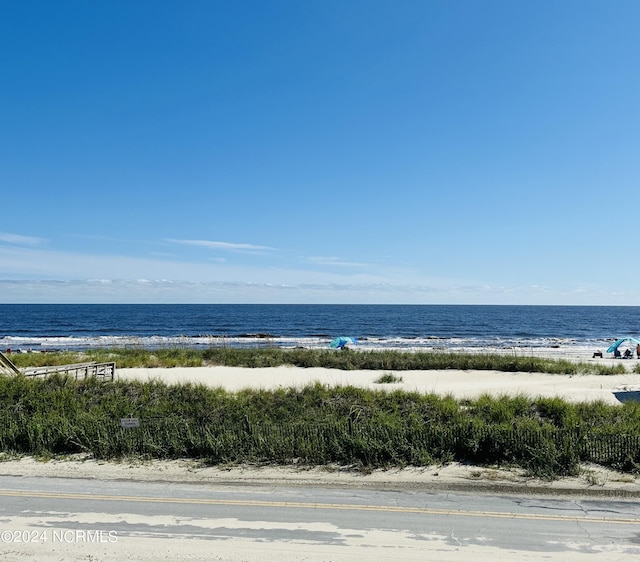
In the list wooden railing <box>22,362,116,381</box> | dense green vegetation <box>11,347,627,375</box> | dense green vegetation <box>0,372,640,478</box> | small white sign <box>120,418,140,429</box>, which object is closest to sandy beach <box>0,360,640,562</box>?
dense green vegetation <box>0,372,640,478</box>

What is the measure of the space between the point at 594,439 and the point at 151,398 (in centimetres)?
1149

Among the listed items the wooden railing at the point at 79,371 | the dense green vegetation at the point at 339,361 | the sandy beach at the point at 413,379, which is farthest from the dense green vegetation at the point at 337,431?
the dense green vegetation at the point at 339,361

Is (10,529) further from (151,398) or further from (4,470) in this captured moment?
(151,398)

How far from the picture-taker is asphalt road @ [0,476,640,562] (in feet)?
21.0

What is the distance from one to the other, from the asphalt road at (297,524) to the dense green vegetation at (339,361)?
20.7 m

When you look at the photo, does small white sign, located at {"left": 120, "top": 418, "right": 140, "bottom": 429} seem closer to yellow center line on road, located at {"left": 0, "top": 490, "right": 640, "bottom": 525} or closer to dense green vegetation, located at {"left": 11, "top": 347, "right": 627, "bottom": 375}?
yellow center line on road, located at {"left": 0, "top": 490, "right": 640, "bottom": 525}

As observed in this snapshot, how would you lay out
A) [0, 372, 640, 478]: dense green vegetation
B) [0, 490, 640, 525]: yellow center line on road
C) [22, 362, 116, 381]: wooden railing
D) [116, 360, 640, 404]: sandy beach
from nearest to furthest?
[0, 490, 640, 525]: yellow center line on road < [0, 372, 640, 478]: dense green vegetation < [22, 362, 116, 381]: wooden railing < [116, 360, 640, 404]: sandy beach

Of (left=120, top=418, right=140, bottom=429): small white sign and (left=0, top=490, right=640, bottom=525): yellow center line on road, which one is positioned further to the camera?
(left=120, top=418, right=140, bottom=429): small white sign

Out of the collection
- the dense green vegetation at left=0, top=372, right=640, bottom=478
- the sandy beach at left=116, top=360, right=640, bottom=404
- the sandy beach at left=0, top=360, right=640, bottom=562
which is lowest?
the sandy beach at left=116, top=360, right=640, bottom=404

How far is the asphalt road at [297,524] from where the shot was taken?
639 cm

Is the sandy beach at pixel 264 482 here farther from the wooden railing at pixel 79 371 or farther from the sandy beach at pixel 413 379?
the sandy beach at pixel 413 379

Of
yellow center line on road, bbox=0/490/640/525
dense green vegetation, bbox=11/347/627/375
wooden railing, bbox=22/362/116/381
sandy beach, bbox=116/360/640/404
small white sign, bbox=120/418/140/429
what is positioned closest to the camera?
yellow center line on road, bbox=0/490/640/525

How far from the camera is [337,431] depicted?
10656 millimetres

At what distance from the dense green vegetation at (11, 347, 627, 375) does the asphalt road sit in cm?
2073
